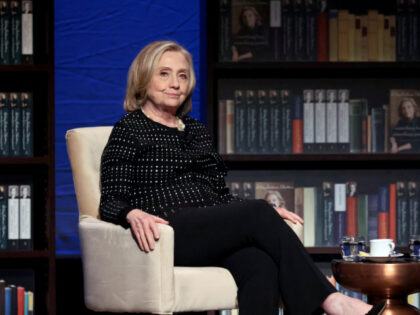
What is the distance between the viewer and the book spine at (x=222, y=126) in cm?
352

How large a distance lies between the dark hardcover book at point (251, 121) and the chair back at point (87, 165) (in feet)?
2.65

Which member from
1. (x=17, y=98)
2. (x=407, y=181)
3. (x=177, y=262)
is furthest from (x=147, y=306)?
(x=407, y=181)

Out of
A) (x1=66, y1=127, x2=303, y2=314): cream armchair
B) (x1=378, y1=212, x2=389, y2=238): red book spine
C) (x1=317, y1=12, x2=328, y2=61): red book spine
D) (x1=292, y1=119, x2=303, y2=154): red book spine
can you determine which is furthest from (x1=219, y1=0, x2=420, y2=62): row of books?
(x1=66, y1=127, x2=303, y2=314): cream armchair

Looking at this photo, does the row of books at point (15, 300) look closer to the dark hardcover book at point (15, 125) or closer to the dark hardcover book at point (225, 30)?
the dark hardcover book at point (15, 125)

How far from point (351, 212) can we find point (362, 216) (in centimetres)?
5

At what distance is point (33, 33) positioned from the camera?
3.44 m

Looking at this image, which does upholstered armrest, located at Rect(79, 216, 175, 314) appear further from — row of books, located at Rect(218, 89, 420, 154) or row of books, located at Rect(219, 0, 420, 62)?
row of books, located at Rect(219, 0, 420, 62)

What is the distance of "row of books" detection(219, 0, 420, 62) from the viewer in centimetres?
354

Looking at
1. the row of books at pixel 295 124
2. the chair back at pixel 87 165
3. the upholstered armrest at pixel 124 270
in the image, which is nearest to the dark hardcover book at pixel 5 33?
the chair back at pixel 87 165

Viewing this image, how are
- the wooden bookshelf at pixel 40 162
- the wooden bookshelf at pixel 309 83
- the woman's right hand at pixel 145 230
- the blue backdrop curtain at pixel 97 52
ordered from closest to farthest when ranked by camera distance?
the woman's right hand at pixel 145 230, the wooden bookshelf at pixel 40 162, the wooden bookshelf at pixel 309 83, the blue backdrop curtain at pixel 97 52

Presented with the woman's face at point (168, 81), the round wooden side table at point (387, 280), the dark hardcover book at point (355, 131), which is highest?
the woman's face at point (168, 81)

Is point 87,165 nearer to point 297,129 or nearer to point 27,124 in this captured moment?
point 27,124

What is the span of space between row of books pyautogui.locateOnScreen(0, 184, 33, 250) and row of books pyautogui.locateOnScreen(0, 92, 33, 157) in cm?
16

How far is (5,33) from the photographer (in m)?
3.40
